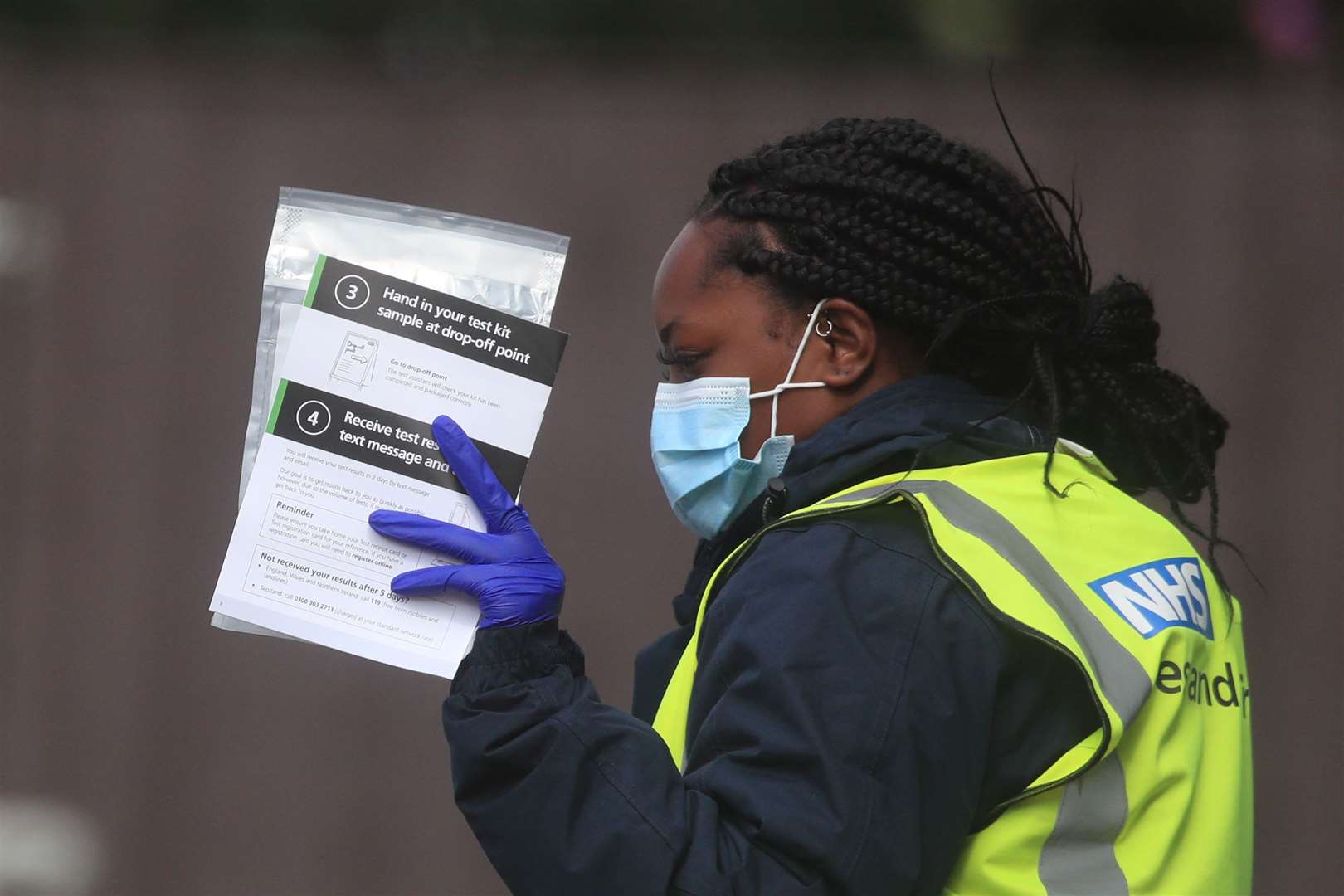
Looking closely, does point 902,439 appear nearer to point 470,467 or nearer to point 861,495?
point 861,495

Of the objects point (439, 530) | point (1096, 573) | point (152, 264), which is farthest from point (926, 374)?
point (152, 264)

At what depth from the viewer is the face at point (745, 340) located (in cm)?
168

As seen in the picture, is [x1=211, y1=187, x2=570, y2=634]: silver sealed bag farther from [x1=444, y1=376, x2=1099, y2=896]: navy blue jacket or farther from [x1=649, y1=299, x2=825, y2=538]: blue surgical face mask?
[x1=444, y1=376, x2=1099, y2=896]: navy blue jacket

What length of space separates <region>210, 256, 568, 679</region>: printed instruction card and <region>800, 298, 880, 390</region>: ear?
33 centimetres

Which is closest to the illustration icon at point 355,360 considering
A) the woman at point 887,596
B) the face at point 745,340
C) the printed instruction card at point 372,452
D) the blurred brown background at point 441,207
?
the printed instruction card at point 372,452

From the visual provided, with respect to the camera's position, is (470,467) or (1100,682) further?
(470,467)

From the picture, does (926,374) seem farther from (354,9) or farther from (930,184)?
(354,9)

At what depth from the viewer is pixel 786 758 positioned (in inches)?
49.2

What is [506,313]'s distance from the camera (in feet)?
5.14

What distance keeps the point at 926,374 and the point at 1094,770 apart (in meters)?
0.54

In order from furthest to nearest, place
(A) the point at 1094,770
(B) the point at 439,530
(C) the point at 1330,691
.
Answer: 1. (C) the point at 1330,691
2. (B) the point at 439,530
3. (A) the point at 1094,770

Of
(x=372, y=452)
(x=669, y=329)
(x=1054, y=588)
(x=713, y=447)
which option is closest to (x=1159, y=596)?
(x=1054, y=588)

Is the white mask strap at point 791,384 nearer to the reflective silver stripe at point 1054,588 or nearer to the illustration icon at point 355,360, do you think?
the reflective silver stripe at point 1054,588

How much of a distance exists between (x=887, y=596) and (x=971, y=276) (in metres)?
0.52
